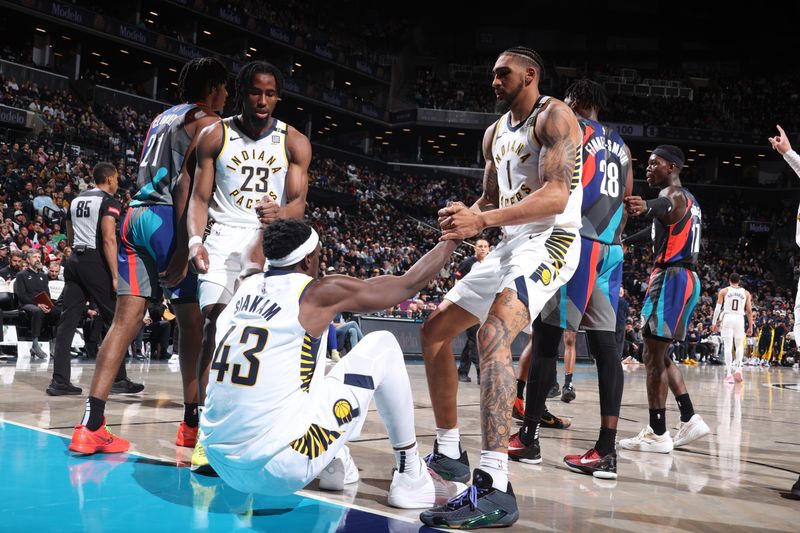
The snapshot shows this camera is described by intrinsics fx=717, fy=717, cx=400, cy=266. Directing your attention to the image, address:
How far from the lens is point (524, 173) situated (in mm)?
3475

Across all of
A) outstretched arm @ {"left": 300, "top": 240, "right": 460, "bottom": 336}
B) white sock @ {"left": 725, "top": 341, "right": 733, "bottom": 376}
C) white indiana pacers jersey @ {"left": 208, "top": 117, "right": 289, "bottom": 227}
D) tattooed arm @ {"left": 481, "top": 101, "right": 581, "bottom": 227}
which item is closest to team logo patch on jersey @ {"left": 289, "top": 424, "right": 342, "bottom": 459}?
outstretched arm @ {"left": 300, "top": 240, "right": 460, "bottom": 336}

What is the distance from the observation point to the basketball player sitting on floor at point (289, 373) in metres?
2.59

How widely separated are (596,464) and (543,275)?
44.4 inches

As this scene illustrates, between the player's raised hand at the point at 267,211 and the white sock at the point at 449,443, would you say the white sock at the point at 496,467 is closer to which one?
the white sock at the point at 449,443

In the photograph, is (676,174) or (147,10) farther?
(147,10)

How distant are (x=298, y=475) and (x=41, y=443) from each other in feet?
6.60

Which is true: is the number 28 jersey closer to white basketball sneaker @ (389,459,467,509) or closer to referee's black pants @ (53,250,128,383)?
white basketball sneaker @ (389,459,467,509)

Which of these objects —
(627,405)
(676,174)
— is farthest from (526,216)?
(627,405)

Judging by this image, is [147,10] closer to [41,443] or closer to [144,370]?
[144,370]

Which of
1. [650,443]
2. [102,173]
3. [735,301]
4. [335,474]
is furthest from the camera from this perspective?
[735,301]

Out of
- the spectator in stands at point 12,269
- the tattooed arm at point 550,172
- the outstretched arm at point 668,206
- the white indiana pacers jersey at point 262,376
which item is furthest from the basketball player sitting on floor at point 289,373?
the spectator in stands at point 12,269

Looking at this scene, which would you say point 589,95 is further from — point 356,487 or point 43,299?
point 43,299

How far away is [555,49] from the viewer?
41.8 metres

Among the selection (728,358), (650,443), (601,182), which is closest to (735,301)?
(728,358)
